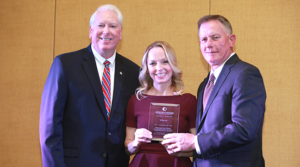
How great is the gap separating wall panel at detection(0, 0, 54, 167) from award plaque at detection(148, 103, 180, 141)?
2.19m

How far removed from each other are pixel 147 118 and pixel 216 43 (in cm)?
90

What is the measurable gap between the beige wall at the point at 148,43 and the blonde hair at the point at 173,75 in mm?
964

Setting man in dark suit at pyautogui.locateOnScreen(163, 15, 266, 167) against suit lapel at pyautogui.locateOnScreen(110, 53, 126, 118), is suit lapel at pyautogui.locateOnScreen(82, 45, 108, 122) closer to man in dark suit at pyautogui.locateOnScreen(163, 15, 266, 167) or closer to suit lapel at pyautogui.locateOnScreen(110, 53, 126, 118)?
suit lapel at pyautogui.locateOnScreen(110, 53, 126, 118)

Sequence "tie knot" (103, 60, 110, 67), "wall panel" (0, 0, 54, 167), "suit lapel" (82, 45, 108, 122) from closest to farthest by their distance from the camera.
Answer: "suit lapel" (82, 45, 108, 122)
"tie knot" (103, 60, 110, 67)
"wall panel" (0, 0, 54, 167)

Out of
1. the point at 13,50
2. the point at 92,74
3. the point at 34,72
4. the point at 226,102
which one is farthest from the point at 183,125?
the point at 13,50

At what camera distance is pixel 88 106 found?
8.30ft

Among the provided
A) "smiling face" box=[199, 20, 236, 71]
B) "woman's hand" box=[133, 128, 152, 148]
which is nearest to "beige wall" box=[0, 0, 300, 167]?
"smiling face" box=[199, 20, 236, 71]

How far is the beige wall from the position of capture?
348 centimetres

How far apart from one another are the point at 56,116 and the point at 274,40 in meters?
2.75

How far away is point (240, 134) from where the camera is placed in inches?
76.8

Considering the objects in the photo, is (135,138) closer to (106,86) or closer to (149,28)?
(106,86)

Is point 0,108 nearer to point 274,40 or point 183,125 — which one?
point 183,125

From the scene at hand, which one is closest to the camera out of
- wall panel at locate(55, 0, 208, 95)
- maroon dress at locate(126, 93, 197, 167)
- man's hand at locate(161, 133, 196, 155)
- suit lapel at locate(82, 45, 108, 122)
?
man's hand at locate(161, 133, 196, 155)

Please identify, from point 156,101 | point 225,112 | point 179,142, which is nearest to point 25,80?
point 156,101
